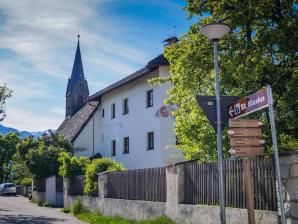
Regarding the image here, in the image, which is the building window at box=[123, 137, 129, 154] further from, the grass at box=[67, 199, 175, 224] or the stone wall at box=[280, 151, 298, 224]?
the stone wall at box=[280, 151, 298, 224]

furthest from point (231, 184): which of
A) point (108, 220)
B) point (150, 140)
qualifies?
point (150, 140)

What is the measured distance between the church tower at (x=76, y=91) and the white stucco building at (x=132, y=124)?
12401mm

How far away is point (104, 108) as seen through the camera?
1399 inches

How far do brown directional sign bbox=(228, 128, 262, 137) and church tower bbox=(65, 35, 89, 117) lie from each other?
143 feet

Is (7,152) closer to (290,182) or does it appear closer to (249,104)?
(290,182)

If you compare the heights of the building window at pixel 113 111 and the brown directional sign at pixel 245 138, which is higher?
the building window at pixel 113 111

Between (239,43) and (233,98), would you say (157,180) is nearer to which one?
(239,43)

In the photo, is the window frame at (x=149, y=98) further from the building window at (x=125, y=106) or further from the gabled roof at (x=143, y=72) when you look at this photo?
the building window at (x=125, y=106)

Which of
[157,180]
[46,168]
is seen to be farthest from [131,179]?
[46,168]

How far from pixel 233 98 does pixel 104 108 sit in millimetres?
27633

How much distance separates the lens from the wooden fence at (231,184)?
30.3 ft

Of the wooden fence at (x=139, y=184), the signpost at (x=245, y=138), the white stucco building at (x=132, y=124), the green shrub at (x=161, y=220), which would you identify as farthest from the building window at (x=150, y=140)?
the signpost at (x=245, y=138)

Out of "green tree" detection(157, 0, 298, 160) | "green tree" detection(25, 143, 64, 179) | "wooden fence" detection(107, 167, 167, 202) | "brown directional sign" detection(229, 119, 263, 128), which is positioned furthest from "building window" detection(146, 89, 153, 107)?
"brown directional sign" detection(229, 119, 263, 128)

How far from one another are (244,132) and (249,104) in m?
0.52
